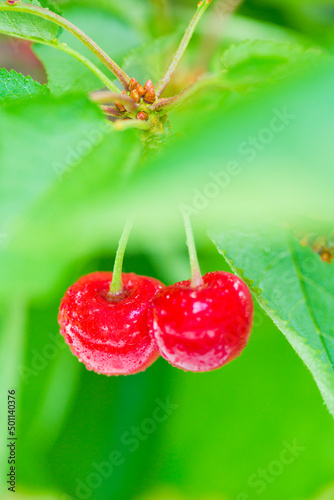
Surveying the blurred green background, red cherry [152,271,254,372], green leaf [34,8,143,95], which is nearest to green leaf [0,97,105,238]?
red cherry [152,271,254,372]

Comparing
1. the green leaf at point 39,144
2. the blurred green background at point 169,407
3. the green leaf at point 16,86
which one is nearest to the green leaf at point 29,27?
the green leaf at point 16,86

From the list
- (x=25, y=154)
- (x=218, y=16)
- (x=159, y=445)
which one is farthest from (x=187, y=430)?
(x=25, y=154)

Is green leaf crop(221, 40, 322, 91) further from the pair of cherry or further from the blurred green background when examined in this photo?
the blurred green background

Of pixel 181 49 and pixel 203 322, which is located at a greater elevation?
pixel 181 49

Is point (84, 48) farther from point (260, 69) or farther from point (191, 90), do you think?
point (260, 69)

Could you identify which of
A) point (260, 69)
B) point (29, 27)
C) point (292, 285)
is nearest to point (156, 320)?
point (292, 285)

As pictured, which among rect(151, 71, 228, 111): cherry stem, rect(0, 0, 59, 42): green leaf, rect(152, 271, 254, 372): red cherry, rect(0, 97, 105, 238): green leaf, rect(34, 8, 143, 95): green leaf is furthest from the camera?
rect(34, 8, 143, 95): green leaf

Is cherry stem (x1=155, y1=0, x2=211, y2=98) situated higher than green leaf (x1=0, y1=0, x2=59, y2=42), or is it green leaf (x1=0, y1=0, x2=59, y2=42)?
green leaf (x1=0, y1=0, x2=59, y2=42)
